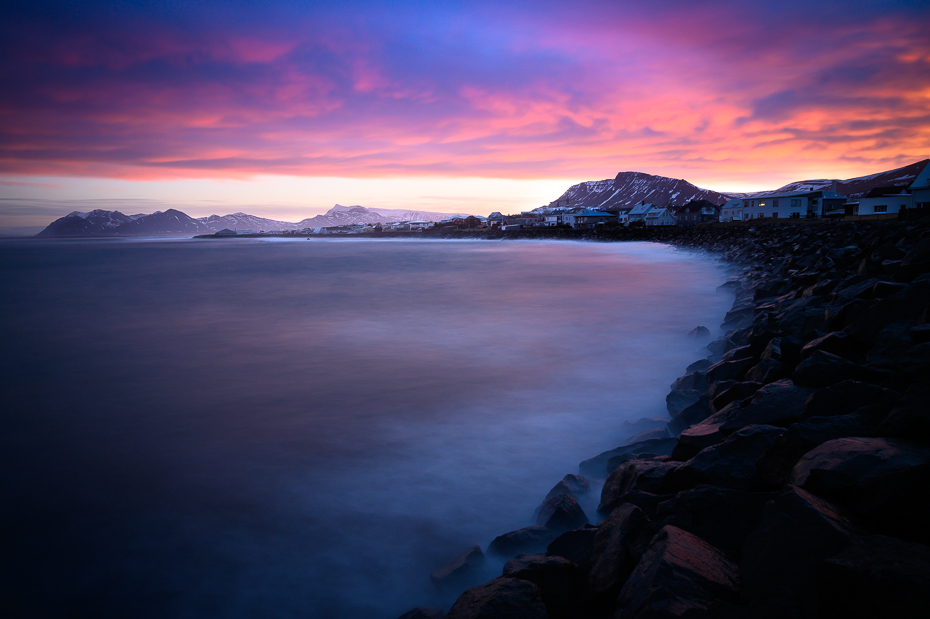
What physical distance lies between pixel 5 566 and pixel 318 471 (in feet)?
8.84

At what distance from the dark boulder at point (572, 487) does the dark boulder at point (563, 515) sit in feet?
0.63

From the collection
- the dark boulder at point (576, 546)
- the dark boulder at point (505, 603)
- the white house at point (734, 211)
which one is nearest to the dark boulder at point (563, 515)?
the dark boulder at point (576, 546)

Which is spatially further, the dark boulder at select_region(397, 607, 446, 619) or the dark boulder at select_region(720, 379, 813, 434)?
the dark boulder at select_region(720, 379, 813, 434)

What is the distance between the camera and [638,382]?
322 inches

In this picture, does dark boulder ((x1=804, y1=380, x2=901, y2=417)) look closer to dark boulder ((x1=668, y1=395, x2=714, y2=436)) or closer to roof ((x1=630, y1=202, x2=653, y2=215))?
dark boulder ((x1=668, y1=395, x2=714, y2=436))

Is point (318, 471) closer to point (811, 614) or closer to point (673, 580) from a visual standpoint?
point (673, 580)

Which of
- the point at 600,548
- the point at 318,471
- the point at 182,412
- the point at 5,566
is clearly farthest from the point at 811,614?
the point at 182,412

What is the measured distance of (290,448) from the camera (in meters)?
5.86

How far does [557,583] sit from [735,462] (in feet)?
5.18

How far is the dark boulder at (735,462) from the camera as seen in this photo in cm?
312

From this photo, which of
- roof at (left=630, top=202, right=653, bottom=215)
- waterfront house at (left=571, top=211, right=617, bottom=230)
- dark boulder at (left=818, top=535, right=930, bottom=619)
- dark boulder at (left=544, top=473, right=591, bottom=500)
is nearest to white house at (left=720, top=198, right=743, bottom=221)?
roof at (left=630, top=202, right=653, bottom=215)

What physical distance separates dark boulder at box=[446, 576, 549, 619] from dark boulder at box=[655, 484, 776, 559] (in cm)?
94

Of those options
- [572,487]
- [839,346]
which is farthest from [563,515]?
[839,346]

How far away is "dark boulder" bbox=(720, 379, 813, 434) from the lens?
3633 mm
